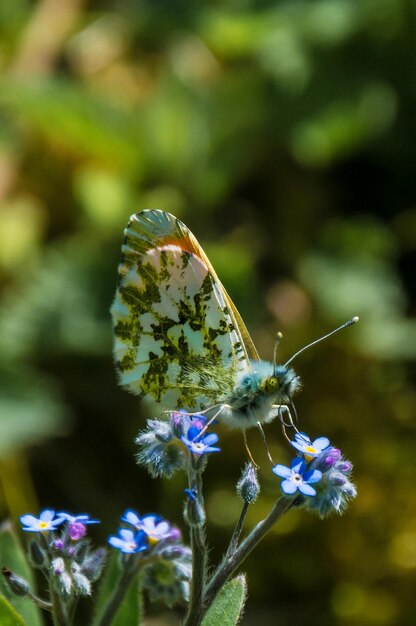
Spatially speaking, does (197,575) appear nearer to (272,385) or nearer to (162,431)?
(162,431)

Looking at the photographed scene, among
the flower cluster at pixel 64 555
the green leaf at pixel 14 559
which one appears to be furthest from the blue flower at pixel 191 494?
the green leaf at pixel 14 559

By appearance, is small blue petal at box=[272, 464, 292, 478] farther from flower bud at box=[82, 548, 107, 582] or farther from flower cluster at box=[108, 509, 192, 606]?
flower bud at box=[82, 548, 107, 582]

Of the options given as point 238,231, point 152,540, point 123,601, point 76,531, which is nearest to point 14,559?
point 123,601

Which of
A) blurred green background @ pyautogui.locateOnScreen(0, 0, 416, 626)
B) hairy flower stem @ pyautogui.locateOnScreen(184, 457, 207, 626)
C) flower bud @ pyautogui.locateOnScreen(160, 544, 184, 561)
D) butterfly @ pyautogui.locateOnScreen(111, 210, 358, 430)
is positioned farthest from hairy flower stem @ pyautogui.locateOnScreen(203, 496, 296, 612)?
blurred green background @ pyautogui.locateOnScreen(0, 0, 416, 626)

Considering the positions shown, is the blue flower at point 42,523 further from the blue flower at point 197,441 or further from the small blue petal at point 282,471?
the small blue petal at point 282,471

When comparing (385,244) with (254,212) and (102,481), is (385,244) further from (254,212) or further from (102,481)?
(102,481)

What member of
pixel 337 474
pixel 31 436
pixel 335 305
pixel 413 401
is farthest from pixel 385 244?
pixel 337 474
